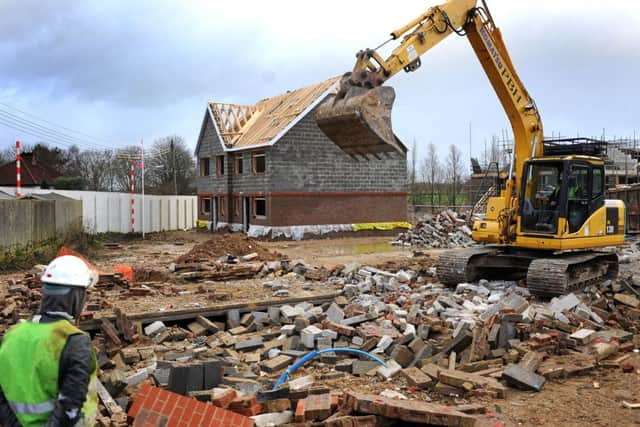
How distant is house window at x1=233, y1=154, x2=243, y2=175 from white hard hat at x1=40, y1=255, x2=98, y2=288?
27.5 metres

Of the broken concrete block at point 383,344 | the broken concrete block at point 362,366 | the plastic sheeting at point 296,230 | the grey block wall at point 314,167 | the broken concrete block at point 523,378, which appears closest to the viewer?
the broken concrete block at point 523,378

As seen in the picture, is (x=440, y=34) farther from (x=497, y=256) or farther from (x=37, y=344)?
(x=37, y=344)

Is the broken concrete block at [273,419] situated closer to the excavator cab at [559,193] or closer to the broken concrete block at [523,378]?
the broken concrete block at [523,378]

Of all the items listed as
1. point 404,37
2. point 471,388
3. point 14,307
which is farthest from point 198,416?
point 404,37

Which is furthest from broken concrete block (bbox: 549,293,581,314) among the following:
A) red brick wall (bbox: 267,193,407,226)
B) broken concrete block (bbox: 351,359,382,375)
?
red brick wall (bbox: 267,193,407,226)

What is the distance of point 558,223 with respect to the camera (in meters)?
11.3

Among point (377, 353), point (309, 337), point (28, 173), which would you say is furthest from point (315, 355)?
point (28, 173)

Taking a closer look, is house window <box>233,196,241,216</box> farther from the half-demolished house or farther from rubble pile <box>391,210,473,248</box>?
rubble pile <box>391,210,473,248</box>

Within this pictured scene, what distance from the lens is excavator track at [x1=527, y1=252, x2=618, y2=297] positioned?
10.7 m

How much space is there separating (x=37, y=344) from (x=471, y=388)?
5037mm

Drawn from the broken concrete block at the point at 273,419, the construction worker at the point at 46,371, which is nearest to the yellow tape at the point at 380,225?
the broken concrete block at the point at 273,419

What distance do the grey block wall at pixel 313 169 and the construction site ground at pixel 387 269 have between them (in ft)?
13.2

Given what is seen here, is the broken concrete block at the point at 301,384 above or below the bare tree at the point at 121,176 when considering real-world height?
below

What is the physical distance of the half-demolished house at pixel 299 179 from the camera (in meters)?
27.3
